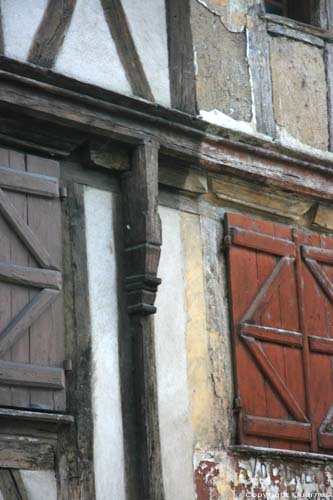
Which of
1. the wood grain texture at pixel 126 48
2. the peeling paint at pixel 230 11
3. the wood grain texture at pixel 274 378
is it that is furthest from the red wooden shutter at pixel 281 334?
the peeling paint at pixel 230 11

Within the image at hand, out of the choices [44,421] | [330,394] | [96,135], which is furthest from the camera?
[330,394]

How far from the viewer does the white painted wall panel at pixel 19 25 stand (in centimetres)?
1013

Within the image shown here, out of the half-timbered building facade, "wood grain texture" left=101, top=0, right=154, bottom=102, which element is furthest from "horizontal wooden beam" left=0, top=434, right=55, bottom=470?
"wood grain texture" left=101, top=0, right=154, bottom=102

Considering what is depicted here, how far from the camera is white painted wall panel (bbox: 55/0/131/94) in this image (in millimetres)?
10438

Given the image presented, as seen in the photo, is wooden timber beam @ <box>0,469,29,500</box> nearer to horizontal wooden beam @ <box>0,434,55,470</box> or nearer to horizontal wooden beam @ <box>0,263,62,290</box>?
horizontal wooden beam @ <box>0,434,55,470</box>

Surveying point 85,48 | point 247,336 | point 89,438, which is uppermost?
point 85,48

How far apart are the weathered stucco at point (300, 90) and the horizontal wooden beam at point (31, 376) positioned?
10.0 ft

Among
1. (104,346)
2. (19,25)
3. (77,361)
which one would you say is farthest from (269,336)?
(19,25)

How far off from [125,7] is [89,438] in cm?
308

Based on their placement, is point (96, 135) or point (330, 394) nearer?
point (96, 135)

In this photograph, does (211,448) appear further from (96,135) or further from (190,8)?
(190,8)

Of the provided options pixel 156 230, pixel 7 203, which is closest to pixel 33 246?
pixel 7 203

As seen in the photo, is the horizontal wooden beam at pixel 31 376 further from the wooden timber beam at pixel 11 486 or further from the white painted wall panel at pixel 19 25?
the white painted wall panel at pixel 19 25

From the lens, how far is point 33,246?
9875mm
